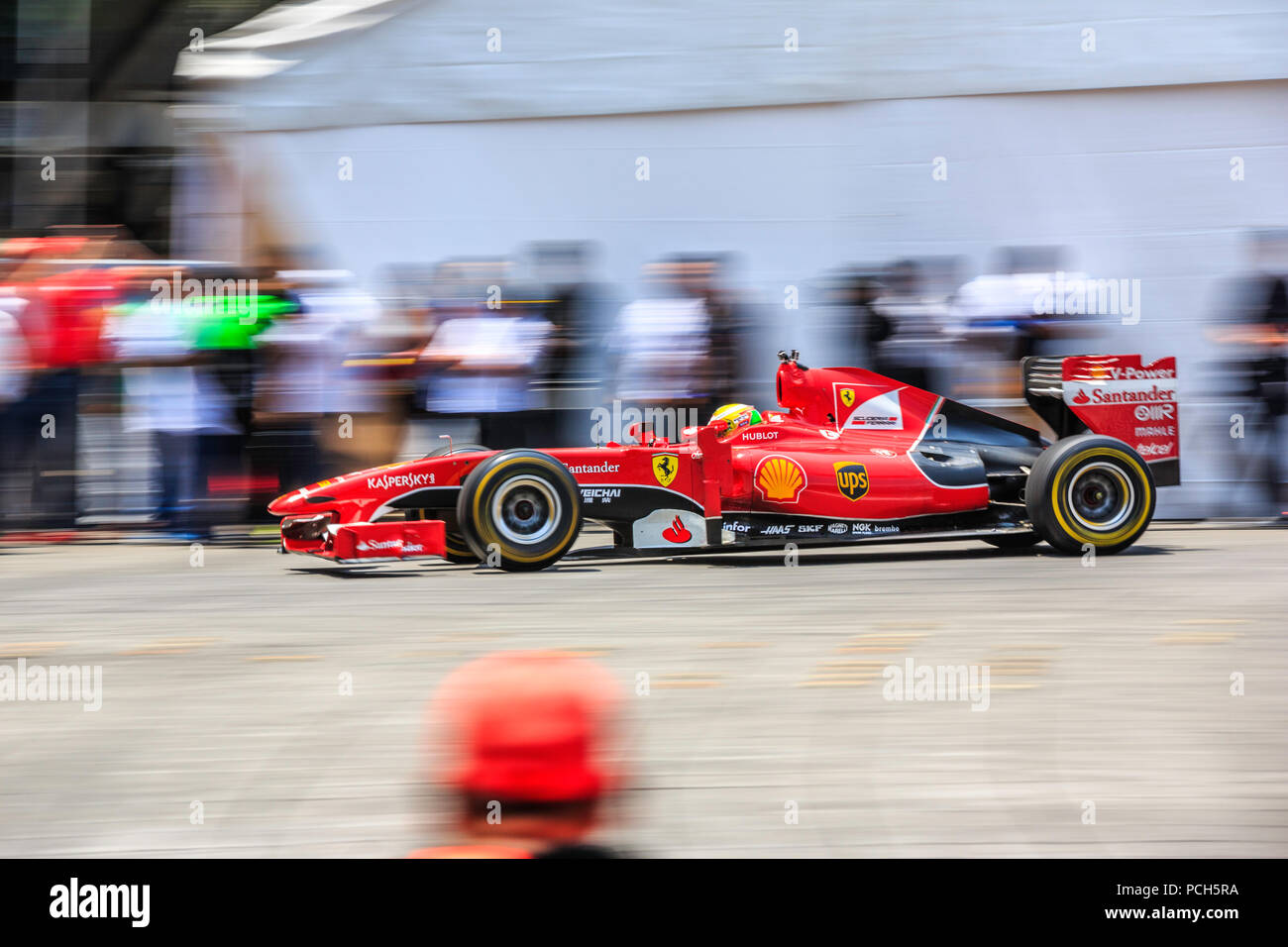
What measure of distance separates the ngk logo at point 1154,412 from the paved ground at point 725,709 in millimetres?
1065

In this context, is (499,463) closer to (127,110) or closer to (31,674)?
(31,674)

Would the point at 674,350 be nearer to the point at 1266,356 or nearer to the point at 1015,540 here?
the point at 1015,540

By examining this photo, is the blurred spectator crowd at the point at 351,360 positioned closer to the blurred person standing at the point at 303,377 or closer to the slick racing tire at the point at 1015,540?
the blurred person standing at the point at 303,377

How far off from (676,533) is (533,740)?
649 cm

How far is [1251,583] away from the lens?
7348 millimetres

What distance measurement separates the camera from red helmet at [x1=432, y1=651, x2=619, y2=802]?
6.19 ft

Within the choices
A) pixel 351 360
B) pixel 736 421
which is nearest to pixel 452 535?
pixel 736 421

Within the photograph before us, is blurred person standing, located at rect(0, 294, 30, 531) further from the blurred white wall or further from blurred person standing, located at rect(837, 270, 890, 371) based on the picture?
blurred person standing, located at rect(837, 270, 890, 371)

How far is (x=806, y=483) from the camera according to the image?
27.0 ft

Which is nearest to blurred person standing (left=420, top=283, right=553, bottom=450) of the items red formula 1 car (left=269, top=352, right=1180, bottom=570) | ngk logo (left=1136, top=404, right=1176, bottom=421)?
red formula 1 car (left=269, top=352, right=1180, bottom=570)

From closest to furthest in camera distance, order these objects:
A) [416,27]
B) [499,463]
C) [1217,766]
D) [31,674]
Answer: [1217,766], [31,674], [499,463], [416,27]

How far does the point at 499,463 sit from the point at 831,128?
5.31m

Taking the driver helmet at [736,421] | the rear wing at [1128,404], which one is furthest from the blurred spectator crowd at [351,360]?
the driver helmet at [736,421]
